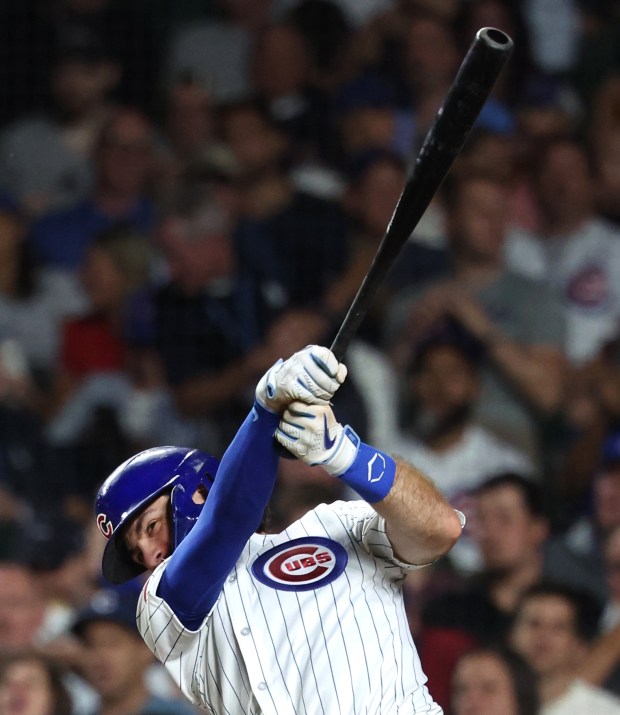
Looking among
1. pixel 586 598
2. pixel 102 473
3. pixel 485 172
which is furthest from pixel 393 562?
pixel 485 172

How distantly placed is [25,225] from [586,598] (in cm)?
245

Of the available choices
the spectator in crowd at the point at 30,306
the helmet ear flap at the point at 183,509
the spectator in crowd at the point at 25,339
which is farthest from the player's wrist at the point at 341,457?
the spectator in crowd at the point at 30,306

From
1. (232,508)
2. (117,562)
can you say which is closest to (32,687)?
(117,562)

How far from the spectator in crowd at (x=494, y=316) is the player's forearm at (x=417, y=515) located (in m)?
2.12

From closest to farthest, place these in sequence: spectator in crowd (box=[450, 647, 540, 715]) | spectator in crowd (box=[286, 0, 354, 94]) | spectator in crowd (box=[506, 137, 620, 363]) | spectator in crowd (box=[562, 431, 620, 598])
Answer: spectator in crowd (box=[450, 647, 540, 715]) → spectator in crowd (box=[562, 431, 620, 598]) → spectator in crowd (box=[506, 137, 620, 363]) → spectator in crowd (box=[286, 0, 354, 94])

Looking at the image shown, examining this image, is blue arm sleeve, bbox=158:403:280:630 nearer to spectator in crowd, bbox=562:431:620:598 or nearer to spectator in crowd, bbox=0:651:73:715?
spectator in crowd, bbox=0:651:73:715

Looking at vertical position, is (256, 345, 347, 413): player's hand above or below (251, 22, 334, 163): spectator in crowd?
above

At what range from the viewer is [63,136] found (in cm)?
476

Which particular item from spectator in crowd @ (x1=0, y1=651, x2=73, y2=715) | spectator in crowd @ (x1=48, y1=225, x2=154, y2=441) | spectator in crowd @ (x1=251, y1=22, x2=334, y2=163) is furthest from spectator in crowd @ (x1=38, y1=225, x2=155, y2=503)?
spectator in crowd @ (x1=251, y1=22, x2=334, y2=163)

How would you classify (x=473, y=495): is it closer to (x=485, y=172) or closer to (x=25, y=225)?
(x=485, y=172)

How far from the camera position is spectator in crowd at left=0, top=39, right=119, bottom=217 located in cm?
467

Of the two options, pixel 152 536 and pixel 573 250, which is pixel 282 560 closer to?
pixel 152 536

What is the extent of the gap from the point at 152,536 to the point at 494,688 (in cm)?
177

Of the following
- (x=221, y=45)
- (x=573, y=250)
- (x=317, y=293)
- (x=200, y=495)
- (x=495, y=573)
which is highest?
(x=200, y=495)
